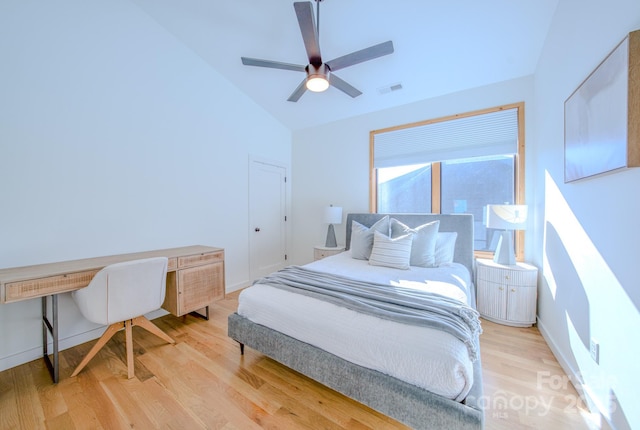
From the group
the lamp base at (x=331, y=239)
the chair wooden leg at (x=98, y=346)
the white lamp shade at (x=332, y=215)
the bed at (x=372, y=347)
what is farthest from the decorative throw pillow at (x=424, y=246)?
the chair wooden leg at (x=98, y=346)

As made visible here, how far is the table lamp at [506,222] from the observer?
8.14 ft

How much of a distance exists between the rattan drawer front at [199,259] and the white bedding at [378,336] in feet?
3.18

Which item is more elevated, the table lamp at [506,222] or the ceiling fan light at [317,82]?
the ceiling fan light at [317,82]

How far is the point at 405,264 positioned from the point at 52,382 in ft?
9.83

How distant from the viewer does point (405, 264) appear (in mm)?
2473

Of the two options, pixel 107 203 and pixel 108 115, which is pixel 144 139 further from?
pixel 107 203

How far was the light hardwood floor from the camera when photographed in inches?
55.9

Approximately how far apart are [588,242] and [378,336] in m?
1.48

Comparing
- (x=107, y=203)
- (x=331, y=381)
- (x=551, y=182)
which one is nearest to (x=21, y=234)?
(x=107, y=203)

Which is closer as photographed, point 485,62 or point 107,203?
point 107,203

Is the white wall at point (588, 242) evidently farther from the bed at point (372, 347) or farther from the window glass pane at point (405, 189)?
the window glass pane at point (405, 189)

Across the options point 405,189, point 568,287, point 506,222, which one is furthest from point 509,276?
point 405,189

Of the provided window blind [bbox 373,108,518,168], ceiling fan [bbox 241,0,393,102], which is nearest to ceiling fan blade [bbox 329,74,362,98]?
ceiling fan [bbox 241,0,393,102]

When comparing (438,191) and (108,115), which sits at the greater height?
(108,115)
